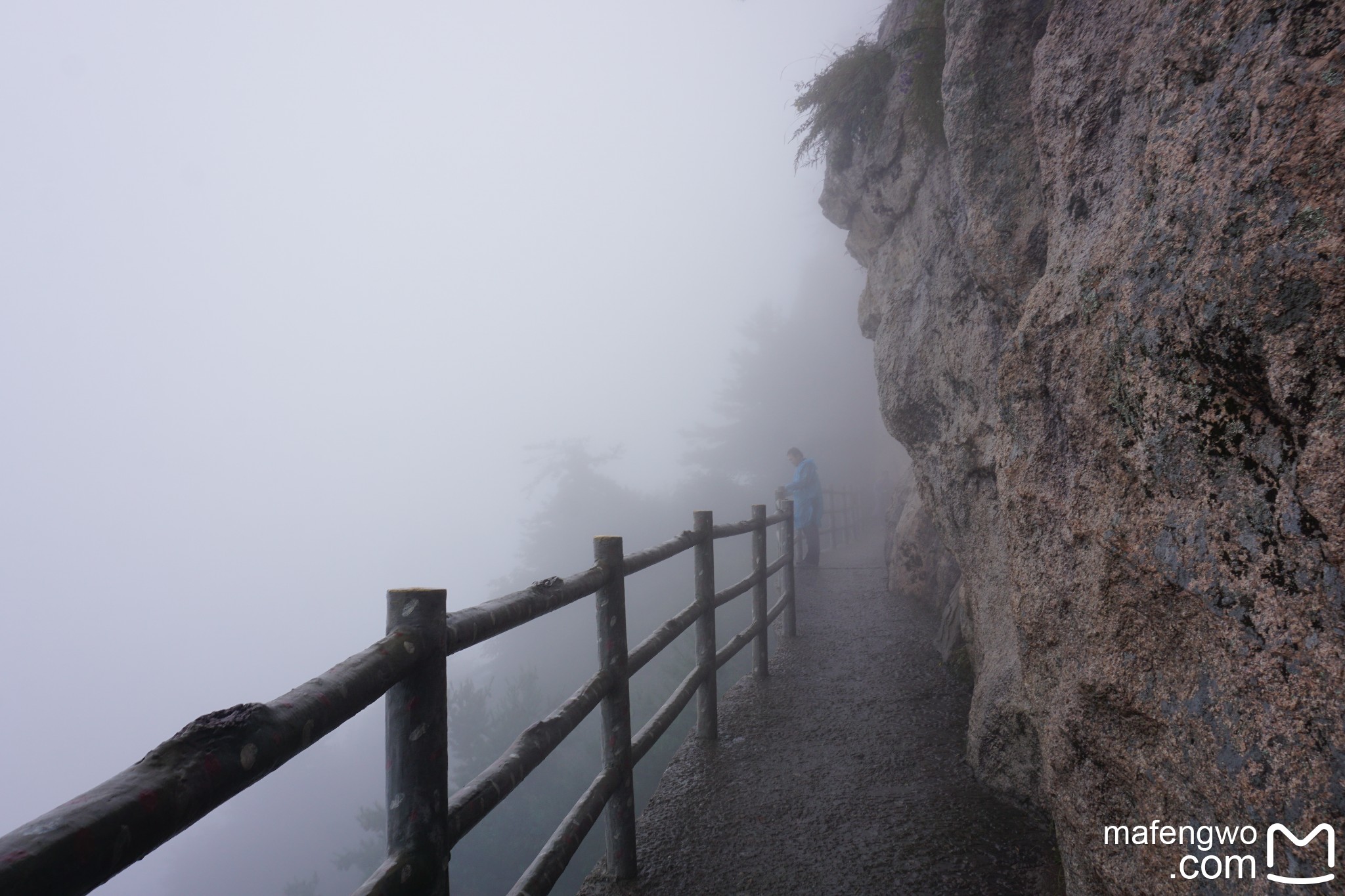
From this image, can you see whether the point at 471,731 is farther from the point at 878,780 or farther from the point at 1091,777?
the point at 1091,777

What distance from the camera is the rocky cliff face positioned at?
50.3 inches

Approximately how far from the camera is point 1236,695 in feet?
4.79

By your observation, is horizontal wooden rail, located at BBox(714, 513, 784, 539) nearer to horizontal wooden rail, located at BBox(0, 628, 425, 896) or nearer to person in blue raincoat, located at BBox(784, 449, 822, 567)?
horizontal wooden rail, located at BBox(0, 628, 425, 896)

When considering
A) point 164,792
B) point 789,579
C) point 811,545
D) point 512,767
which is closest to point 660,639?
point 512,767

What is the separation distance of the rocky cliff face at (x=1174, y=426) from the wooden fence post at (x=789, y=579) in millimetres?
3375

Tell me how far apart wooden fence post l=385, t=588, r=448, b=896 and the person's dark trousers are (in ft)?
30.6

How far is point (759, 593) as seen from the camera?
533 centimetres

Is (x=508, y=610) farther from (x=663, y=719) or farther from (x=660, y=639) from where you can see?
(x=663, y=719)

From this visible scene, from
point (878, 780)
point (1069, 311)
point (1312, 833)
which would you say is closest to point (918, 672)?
point (878, 780)

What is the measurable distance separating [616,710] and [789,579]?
4157mm

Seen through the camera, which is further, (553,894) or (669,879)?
(553,894)

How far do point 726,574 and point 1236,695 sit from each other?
2287 cm

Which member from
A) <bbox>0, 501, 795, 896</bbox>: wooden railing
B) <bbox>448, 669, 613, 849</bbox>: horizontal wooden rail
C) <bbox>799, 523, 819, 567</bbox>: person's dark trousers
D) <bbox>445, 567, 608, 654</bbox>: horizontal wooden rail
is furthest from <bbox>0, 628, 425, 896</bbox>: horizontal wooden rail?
<bbox>799, 523, 819, 567</bbox>: person's dark trousers

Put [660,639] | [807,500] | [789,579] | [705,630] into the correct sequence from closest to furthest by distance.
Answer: [660,639], [705,630], [789,579], [807,500]
